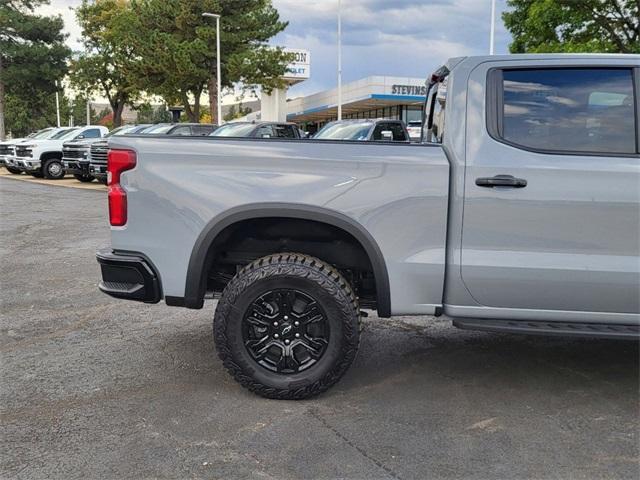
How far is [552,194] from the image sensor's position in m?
3.49

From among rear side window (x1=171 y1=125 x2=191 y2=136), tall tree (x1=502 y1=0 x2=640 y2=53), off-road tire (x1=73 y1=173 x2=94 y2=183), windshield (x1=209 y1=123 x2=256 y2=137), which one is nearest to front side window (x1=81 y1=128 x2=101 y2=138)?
off-road tire (x1=73 y1=173 x2=94 y2=183)

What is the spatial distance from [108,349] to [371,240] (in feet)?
7.65

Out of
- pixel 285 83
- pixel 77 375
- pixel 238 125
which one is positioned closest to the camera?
pixel 77 375

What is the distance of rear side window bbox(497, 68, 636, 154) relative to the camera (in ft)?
11.7

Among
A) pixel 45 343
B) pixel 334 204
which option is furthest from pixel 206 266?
pixel 45 343

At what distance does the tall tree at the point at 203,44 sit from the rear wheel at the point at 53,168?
619 inches

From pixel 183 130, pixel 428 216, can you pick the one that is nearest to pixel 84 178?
pixel 183 130

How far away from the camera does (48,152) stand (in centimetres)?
2231

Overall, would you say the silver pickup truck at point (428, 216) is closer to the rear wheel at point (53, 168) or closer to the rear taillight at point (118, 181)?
the rear taillight at point (118, 181)

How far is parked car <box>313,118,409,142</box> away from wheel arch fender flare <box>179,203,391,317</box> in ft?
31.7

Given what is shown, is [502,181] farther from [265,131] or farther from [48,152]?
[48,152]

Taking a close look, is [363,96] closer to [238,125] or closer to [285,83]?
[285,83]

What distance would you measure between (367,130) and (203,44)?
25642 mm

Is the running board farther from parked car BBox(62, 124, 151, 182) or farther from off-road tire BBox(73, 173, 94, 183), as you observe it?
off-road tire BBox(73, 173, 94, 183)
